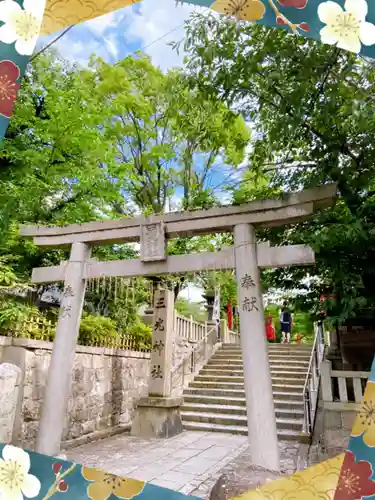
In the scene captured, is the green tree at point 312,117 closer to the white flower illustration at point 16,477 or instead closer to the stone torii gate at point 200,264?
the stone torii gate at point 200,264

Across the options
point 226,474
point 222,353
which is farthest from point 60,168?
point 222,353

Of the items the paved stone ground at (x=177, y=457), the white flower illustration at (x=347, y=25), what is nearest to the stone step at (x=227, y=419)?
the paved stone ground at (x=177, y=457)

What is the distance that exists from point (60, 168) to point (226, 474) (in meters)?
2.91

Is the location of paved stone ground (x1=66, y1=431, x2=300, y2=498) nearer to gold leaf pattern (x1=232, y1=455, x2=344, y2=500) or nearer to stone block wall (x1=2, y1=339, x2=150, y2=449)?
stone block wall (x1=2, y1=339, x2=150, y2=449)

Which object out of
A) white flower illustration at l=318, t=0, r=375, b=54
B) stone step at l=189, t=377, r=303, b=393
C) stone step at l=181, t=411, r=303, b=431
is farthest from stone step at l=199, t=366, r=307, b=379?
white flower illustration at l=318, t=0, r=375, b=54

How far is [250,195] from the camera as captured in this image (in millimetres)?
2732

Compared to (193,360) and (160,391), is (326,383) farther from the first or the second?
(193,360)

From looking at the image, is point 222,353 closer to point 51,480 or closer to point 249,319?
point 249,319

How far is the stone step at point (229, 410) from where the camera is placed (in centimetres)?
404

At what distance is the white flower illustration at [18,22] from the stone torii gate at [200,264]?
1.74 m

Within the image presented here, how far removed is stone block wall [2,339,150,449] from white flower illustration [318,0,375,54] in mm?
2918

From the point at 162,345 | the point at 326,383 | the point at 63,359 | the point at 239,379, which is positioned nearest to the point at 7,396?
the point at 63,359

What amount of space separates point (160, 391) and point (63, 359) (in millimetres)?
1612

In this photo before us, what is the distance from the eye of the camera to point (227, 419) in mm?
4125
